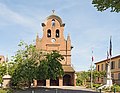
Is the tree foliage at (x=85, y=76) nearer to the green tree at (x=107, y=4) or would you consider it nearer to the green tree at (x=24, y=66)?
the green tree at (x=24, y=66)

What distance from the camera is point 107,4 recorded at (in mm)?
14461

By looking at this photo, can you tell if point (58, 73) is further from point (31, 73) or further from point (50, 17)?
point (50, 17)

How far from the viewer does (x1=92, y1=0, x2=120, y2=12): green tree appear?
14273 mm

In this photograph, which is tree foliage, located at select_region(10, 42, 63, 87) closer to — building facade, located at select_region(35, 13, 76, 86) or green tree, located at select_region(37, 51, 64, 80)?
green tree, located at select_region(37, 51, 64, 80)

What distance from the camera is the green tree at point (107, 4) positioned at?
46.8ft

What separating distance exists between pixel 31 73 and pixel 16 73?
2794 millimetres

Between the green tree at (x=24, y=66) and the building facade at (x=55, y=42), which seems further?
the building facade at (x=55, y=42)

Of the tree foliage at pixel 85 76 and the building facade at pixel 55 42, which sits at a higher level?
the building facade at pixel 55 42

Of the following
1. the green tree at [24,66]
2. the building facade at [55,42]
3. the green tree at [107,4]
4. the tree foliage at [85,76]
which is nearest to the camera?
the green tree at [107,4]

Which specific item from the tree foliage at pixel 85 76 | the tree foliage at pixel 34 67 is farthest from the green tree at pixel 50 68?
the tree foliage at pixel 85 76

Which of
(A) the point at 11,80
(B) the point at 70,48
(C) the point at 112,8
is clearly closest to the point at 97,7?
(C) the point at 112,8

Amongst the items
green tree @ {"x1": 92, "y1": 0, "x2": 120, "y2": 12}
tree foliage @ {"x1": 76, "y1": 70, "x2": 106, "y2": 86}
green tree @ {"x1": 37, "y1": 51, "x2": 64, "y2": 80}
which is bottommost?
tree foliage @ {"x1": 76, "y1": 70, "x2": 106, "y2": 86}

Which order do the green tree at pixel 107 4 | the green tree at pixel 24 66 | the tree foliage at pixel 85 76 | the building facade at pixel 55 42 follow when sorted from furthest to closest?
the tree foliage at pixel 85 76
the building facade at pixel 55 42
the green tree at pixel 24 66
the green tree at pixel 107 4

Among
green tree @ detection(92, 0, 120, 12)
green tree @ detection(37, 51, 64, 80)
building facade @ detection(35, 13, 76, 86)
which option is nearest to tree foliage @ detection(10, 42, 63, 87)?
green tree @ detection(37, 51, 64, 80)
